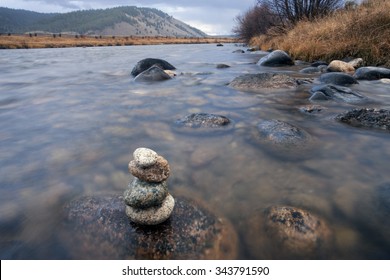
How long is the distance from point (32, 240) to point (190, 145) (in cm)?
224

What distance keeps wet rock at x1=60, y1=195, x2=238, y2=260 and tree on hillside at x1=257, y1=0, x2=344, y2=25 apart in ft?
65.2

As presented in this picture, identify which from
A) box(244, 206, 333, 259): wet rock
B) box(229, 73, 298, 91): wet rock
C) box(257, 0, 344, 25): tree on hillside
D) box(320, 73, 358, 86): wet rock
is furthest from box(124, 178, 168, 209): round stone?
box(257, 0, 344, 25): tree on hillside

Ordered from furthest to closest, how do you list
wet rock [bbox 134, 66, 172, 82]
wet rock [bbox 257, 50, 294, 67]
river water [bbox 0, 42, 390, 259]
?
wet rock [bbox 257, 50, 294, 67] → wet rock [bbox 134, 66, 172, 82] → river water [bbox 0, 42, 390, 259]

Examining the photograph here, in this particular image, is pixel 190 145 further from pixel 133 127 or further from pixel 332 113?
pixel 332 113

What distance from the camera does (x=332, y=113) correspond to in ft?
17.0

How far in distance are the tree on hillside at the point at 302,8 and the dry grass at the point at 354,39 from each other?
22.2 feet

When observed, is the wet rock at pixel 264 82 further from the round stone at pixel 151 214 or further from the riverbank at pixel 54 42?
the riverbank at pixel 54 42

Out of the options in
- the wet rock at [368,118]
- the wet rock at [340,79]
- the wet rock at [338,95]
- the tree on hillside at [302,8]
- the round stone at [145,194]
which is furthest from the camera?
the tree on hillside at [302,8]

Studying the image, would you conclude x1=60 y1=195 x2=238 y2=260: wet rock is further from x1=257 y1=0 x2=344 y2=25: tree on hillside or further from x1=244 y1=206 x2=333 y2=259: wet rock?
x1=257 y1=0 x2=344 y2=25: tree on hillside

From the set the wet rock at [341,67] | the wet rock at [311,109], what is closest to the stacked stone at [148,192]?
the wet rock at [311,109]

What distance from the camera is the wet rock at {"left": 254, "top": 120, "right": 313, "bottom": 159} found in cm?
356

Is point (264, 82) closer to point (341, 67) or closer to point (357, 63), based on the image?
point (341, 67)

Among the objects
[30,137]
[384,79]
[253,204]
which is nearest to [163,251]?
[253,204]

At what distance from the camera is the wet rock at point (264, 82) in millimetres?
7629
